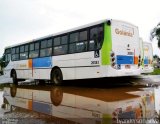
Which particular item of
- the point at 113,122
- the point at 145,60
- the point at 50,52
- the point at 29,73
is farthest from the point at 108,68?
the point at 145,60

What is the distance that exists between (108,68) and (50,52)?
516 centimetres

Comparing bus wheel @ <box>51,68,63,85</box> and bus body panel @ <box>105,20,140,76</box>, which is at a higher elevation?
bus body panel @ <box>105,20,140,76</box>

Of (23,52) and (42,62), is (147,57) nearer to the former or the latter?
(42,62)

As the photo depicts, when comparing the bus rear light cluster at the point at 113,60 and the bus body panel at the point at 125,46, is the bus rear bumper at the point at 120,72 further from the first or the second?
the bus rear light cluster at the point at 113,60

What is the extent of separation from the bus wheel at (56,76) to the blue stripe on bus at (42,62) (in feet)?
1.88

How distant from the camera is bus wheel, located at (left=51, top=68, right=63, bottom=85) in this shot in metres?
15.3

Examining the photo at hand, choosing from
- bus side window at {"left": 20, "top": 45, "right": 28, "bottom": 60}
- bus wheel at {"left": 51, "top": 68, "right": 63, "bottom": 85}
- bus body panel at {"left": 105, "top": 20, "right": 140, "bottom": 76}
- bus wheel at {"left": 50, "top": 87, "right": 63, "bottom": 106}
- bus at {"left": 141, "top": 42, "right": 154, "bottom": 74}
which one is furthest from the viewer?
bus at {"left": 141, "top": 42, "right": 154, "bottom": 74}

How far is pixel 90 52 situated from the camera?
12.9 metres

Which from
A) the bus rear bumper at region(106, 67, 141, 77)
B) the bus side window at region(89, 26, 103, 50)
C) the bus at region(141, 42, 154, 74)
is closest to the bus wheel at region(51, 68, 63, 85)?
the bus side window at region(89, 26, 103, 50)

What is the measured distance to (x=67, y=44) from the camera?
14.7 metres

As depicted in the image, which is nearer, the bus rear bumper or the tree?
the bus rear bumper

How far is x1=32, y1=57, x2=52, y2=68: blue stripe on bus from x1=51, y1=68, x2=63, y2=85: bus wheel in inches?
22.5

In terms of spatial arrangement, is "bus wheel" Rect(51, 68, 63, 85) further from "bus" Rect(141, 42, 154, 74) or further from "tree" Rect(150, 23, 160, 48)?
"tree" Rect(150, 23, 160, 48)

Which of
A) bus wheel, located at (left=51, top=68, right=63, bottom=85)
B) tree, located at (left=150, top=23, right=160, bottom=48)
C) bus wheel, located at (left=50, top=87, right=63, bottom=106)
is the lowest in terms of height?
bus wheel, located at (left=50, top=87, right=63, bottom=106)
